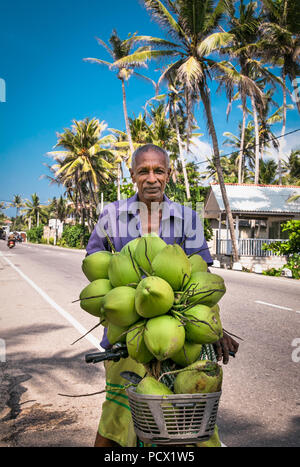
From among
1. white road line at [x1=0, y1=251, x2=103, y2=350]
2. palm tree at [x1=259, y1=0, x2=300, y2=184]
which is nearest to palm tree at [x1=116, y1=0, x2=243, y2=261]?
palm tree at [x1=259, y1=0, x2=300, y2=184]

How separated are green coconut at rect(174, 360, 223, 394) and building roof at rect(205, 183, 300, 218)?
22197mm

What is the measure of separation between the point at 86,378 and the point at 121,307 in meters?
3.18

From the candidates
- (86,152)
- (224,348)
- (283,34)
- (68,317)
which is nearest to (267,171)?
(86,152)

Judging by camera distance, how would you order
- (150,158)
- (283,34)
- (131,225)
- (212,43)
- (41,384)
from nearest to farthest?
(150,158), (131,225), (41,384), (212,43), (283,34)

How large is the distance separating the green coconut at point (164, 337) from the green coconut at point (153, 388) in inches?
3.6

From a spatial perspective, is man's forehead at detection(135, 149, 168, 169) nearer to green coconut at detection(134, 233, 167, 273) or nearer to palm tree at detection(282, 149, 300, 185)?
green coconut at detection(134, 233, 167, 273)

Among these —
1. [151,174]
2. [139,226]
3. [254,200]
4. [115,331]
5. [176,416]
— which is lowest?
[176,416]

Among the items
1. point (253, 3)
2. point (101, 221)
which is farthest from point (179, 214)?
point (253, 3)

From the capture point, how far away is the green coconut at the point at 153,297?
1.27 m

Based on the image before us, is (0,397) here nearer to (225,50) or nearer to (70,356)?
(70,356)

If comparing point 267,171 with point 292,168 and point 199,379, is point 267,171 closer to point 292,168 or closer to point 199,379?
point 292,168

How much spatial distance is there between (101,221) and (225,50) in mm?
19922

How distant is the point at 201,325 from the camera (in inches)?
52.6

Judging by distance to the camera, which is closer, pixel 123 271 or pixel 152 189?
pixel 123 271
